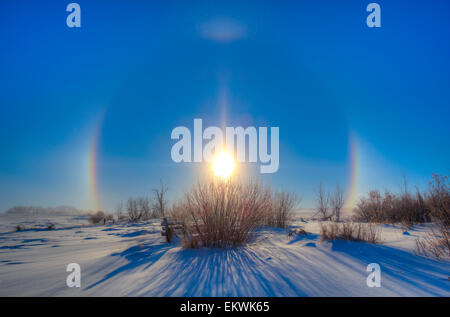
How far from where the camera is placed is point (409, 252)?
4.02 m

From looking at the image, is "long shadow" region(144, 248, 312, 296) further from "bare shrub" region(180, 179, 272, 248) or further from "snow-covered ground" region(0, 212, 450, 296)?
"bare shrub" region(180, 179, 272, 248)

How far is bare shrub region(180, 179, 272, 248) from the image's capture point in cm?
416

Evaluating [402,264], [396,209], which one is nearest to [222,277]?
[402,264]

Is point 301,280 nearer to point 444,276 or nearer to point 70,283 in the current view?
point 444,276

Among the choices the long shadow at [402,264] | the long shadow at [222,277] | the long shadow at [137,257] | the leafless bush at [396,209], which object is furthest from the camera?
the leafless bush at [396,209]

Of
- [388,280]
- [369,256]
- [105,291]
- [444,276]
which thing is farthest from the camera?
[369,256]

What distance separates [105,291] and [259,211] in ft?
10.2

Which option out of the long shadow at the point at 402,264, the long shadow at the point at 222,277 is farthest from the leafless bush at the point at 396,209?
the long shadow at the point at 222,277

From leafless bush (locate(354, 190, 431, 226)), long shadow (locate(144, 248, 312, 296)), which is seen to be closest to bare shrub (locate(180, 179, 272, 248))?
long shadow (locate(144, 248, 312, 296))

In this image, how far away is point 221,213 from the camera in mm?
4211

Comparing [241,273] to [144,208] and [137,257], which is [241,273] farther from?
[144,208]

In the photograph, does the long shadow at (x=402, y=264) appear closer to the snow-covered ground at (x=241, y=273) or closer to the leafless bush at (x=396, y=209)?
the snow-covered ground at (x=241, y=273)

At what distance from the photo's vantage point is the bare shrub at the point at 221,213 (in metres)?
4.16
